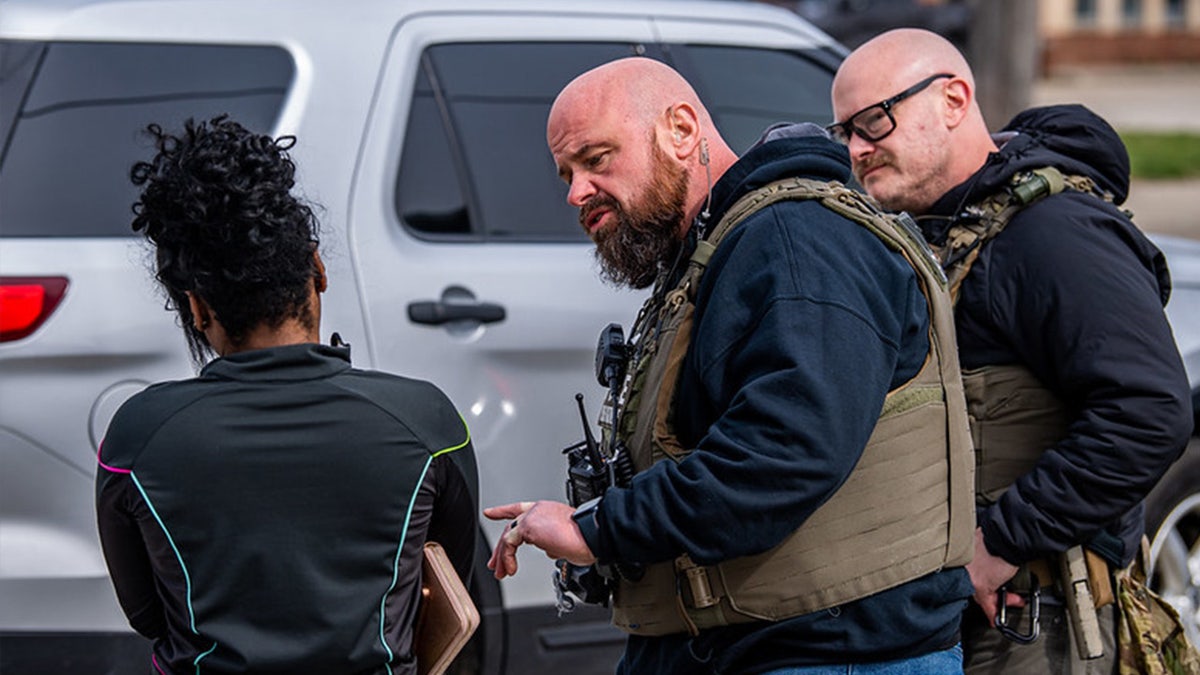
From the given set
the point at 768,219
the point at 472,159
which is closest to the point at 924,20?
the point at 472,159

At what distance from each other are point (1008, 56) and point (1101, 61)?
26.6 meters

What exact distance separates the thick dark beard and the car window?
62.4 inches

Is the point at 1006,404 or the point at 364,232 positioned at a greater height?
the point at 364,232

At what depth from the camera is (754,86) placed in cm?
462

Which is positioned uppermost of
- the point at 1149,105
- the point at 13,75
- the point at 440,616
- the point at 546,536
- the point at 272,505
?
the point at 13,75

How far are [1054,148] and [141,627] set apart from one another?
1.97 m

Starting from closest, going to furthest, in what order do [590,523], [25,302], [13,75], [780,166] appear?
[590,523] → [780,166] → [25,302] → [13,75]

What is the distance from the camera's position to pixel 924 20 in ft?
71.1

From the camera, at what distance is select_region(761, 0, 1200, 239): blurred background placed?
10.8m

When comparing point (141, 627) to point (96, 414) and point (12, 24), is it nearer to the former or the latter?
point (96, 414)

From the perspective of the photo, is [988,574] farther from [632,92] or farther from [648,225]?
[632,92]

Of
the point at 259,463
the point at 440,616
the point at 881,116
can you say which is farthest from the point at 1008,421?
the point at 259,463

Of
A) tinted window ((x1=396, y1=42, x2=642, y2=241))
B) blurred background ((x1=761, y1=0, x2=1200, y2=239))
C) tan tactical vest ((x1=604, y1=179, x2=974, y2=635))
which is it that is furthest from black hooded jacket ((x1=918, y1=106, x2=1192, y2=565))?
blurred background ((x1=761, y1=0, x2=1200, y2=239))

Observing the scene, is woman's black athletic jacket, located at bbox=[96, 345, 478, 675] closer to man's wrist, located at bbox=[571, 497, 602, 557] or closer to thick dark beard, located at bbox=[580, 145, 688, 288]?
man's wrist, located at bbox=[571, 497, 602, 557]
